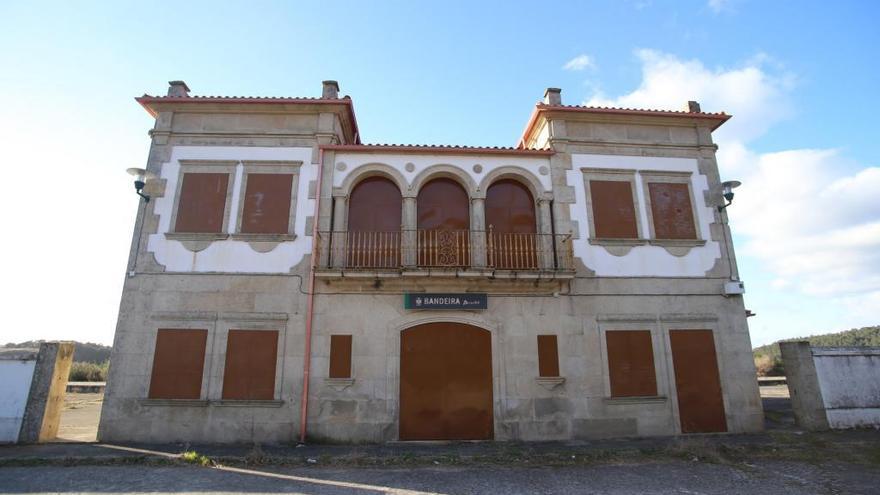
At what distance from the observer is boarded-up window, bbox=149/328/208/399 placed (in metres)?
9.48

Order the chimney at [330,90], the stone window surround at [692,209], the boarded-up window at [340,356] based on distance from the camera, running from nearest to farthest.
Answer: the boarded-up window at [340,356]
the stone window surround at [692,209]
the chimney at [330,90]

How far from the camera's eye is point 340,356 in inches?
384

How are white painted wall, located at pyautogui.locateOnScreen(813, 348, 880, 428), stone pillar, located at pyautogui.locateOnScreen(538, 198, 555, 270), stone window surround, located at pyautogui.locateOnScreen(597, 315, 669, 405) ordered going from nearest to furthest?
stone window surround, located at pyautogui.locateOnScreen(597, 315, 669, 405), white painted wall, located at pyautogui.locateOnScreen(813, 348, 880, 428), stone pillar, located at pyautogui.locateOnScreen(538, 198, 555, 270)

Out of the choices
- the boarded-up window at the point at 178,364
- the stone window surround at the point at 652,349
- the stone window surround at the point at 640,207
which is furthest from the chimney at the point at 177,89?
the stone window surround at the point at 652,349

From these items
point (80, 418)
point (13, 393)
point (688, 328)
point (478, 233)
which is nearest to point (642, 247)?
point (688, 328)

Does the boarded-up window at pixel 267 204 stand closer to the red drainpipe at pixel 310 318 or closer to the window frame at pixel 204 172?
the window frame at pixel 204 172

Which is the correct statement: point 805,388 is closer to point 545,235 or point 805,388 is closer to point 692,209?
point 692,209

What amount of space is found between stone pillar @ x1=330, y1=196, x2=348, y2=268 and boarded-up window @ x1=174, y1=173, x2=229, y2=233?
8.52 feet

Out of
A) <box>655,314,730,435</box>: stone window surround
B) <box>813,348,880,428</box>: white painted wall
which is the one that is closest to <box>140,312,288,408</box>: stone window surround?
<box>655,314,730,435</box>: stone window surround

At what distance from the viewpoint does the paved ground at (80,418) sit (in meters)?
9.73

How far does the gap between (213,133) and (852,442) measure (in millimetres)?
15326

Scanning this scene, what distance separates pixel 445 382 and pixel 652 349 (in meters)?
4.75

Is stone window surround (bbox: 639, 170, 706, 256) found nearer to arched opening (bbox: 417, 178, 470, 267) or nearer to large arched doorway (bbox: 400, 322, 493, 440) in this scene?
arched opening (bbox: 417, 178, 470, 267)

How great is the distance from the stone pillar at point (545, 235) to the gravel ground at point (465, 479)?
4.44m
